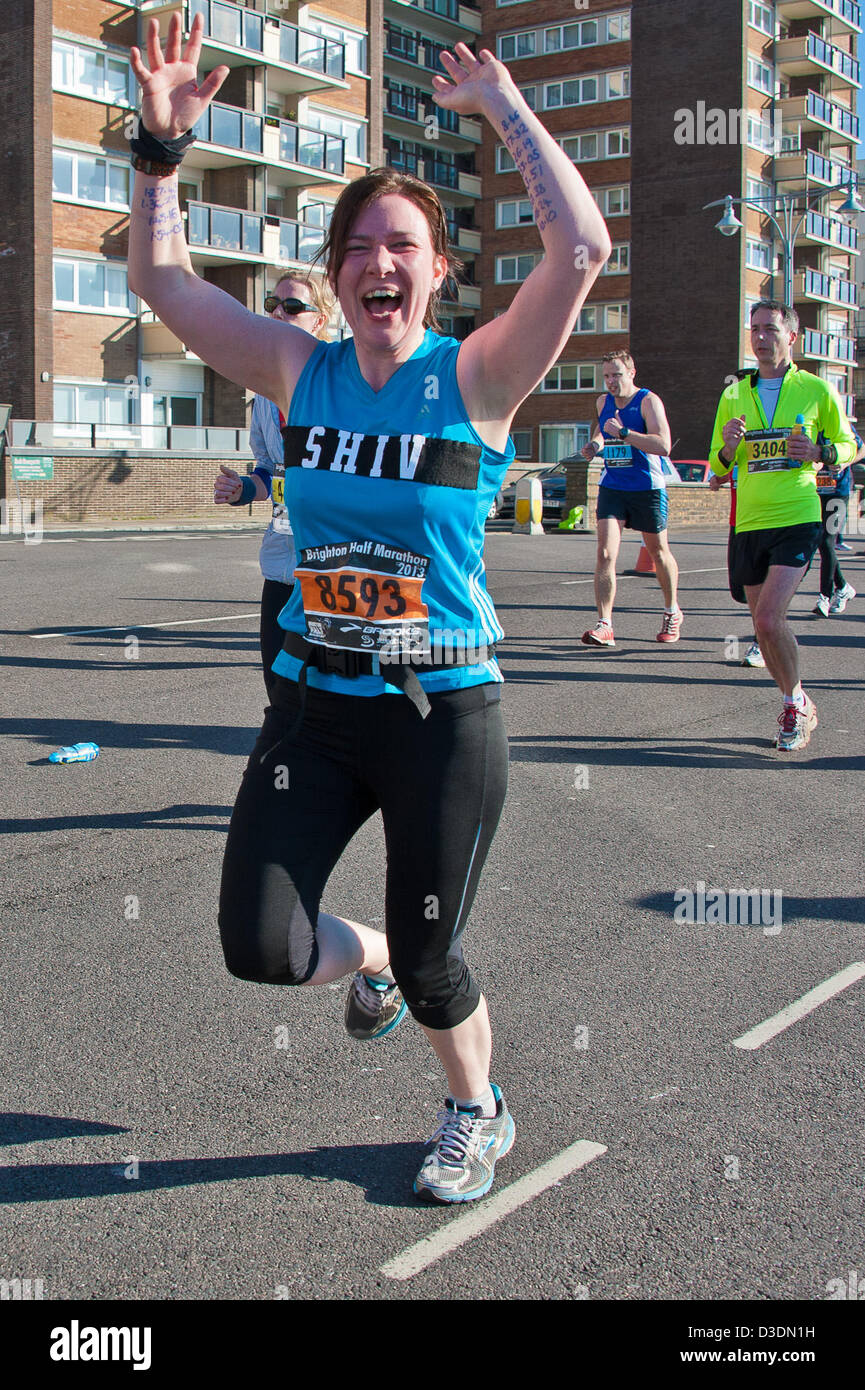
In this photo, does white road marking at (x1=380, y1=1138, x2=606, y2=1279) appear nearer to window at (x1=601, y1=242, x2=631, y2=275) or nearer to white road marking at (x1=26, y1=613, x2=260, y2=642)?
white road marking at (x1=26, y1=613, x2=260, y2=642)

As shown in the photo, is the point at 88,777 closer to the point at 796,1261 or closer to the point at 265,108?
the point at 796,1261

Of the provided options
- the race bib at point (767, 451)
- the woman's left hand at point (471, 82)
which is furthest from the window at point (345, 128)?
the woman's left hand at point (471, 82)

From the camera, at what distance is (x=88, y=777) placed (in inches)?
254

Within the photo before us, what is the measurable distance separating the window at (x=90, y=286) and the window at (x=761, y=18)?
109 ft

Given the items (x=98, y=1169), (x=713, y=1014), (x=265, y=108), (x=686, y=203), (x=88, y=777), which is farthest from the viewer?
(x=686, y=203)

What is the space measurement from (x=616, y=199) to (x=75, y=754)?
195ft

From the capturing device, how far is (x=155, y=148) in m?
2.90

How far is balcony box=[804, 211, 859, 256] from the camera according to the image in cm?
6266

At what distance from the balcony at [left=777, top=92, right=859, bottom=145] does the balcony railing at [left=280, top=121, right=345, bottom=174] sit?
25.9m

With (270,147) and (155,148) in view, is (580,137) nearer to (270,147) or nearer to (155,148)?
(270,147)

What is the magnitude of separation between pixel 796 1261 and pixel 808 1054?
100 cm

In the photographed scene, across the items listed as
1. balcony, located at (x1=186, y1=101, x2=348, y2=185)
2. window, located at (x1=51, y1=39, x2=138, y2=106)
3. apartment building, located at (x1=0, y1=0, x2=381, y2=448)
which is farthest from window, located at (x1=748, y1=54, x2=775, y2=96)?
window, located at (x1=51, y1=39, x2=138, y2=106)

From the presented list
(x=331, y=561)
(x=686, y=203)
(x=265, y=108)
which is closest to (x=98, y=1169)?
(x=331, y=561)

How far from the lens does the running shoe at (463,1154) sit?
2859 millimetres
